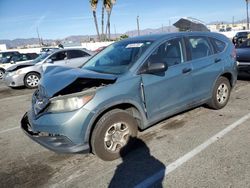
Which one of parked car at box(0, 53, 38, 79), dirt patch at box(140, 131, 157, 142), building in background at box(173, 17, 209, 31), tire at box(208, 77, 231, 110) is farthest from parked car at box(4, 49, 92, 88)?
building in background at box(173, 17, 209, 31)

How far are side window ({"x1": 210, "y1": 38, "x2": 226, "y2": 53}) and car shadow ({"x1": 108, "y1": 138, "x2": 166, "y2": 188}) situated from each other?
2734 millimetres

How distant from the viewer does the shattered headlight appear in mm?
3697

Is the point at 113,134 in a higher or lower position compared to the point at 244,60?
lower

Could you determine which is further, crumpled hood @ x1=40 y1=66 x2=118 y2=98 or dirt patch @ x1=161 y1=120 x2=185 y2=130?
dirt patch @ x1=161 y1=120 x2=185 y2=130

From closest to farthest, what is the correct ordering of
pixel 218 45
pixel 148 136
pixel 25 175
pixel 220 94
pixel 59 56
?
pixel 25 175
pixel 148 136
pixel 218 45
pixel 220 94
pixel 59 56

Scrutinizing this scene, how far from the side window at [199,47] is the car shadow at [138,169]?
2019mm

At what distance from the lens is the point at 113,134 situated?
13.4ft

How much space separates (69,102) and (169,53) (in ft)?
6.64

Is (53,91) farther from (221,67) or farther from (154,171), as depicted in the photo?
(221,67)

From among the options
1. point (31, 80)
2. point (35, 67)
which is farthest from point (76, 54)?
point (31, 80)

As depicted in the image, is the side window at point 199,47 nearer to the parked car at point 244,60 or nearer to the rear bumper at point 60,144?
the rear bumper at point 60,144

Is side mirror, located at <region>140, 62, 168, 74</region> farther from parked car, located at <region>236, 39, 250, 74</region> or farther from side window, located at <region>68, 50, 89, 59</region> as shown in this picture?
side window, located at <region>68, 50, 89, 59</region>

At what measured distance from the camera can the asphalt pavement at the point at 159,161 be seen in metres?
3.51

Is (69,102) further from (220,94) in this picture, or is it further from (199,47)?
(220,94)
